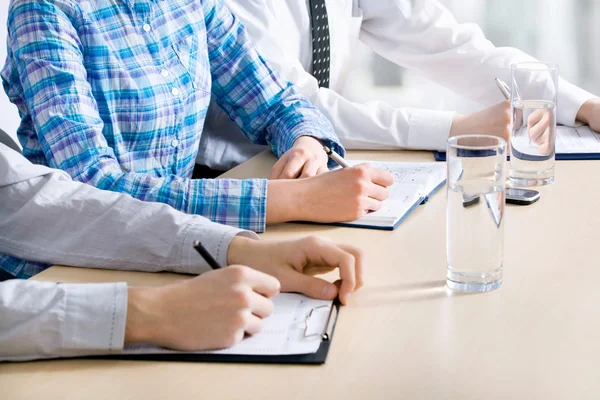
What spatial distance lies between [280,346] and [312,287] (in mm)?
122

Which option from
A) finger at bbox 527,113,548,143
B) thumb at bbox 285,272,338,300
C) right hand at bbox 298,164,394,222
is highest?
finger at bbox 527,113,548,143

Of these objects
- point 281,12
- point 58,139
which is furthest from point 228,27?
point 58,139

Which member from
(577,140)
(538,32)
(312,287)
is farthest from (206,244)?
(538,32)

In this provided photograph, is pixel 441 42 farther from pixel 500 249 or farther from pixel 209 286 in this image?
pixel 209 286

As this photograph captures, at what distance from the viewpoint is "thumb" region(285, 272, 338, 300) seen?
0.84 m

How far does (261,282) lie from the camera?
0.78 metres

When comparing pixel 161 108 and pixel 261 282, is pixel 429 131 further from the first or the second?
pixel 261 282

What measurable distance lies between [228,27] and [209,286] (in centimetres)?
85

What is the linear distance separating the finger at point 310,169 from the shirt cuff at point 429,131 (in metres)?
0.27

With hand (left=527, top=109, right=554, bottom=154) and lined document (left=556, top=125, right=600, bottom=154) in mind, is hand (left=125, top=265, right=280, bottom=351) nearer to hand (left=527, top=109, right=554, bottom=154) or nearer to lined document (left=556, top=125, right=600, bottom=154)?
hand (left=527, top=109, right=554, bottom=154)

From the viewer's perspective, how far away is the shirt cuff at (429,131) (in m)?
1.45

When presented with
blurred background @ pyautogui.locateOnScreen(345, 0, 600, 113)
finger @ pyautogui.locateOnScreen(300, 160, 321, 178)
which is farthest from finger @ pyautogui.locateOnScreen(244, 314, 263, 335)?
blurred background @ pyautogui.locateOnScreen(345, 0, 600, 113)

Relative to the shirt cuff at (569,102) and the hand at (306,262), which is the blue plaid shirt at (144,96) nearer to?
the hand at (306,262)

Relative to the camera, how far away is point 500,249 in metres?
0.87
